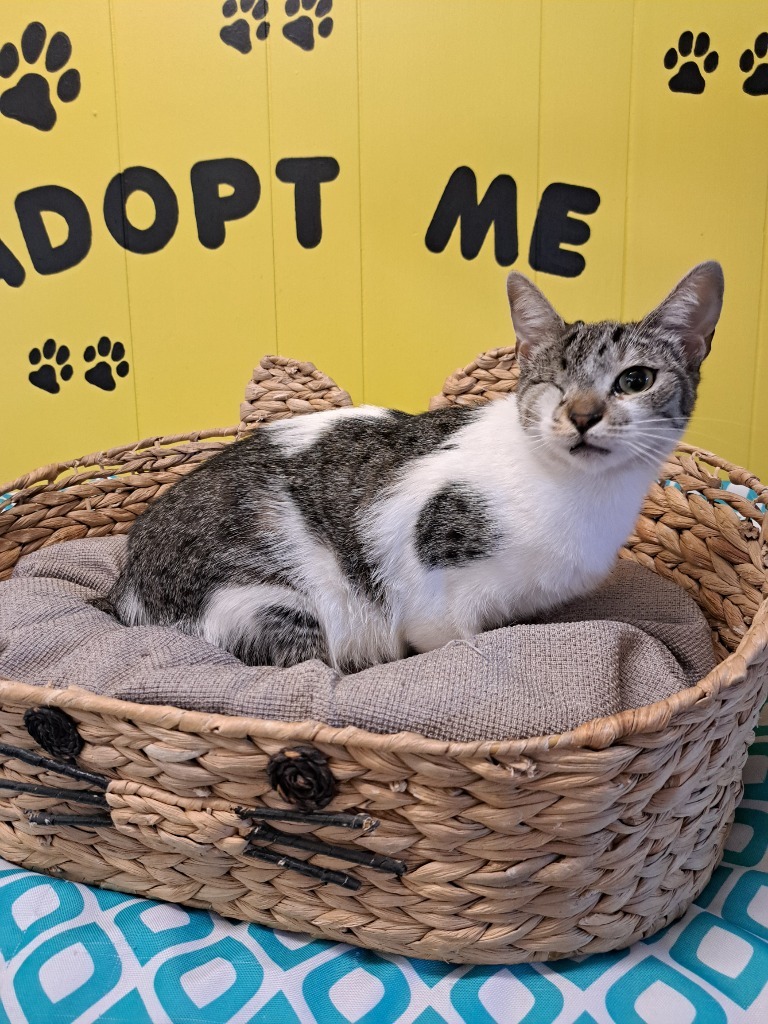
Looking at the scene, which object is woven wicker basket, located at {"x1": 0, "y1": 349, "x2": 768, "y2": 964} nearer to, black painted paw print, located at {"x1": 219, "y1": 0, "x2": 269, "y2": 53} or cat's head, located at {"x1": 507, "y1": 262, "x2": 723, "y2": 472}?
cat's head, located at {"x1": 507, "y1": 262, "x2": 723, "y2": 472}

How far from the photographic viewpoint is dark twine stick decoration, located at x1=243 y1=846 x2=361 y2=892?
0.78 m

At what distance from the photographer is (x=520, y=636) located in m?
0.92

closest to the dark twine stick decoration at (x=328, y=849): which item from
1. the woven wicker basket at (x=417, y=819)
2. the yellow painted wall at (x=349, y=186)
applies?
the woven wicker basket at (x=417, y=819)

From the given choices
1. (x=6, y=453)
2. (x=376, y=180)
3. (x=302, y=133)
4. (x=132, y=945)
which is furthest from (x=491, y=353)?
(x=6, y=453)

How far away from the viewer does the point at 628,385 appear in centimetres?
98

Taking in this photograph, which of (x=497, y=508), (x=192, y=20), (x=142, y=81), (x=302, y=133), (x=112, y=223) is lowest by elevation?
(x=497, y=508)

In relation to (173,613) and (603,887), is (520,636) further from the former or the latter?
(173,613)

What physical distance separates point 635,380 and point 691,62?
1.11 meters

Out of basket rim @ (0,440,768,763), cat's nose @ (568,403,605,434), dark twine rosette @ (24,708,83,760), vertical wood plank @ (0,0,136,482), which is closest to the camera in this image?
basket rim @ (0,440,768,763)

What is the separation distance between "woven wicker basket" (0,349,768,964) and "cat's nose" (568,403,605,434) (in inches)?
11.5

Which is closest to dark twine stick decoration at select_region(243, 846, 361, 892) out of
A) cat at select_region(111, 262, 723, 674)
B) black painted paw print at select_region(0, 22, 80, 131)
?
cat at select_region(111, 262, 723, 674)

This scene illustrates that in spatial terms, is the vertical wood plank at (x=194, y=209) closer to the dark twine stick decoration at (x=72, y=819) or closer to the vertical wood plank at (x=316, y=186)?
the vertical wood plank at (x=316, y=186)

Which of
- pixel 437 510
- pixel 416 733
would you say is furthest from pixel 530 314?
pixel 416 733

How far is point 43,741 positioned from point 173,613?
0.32 meters
